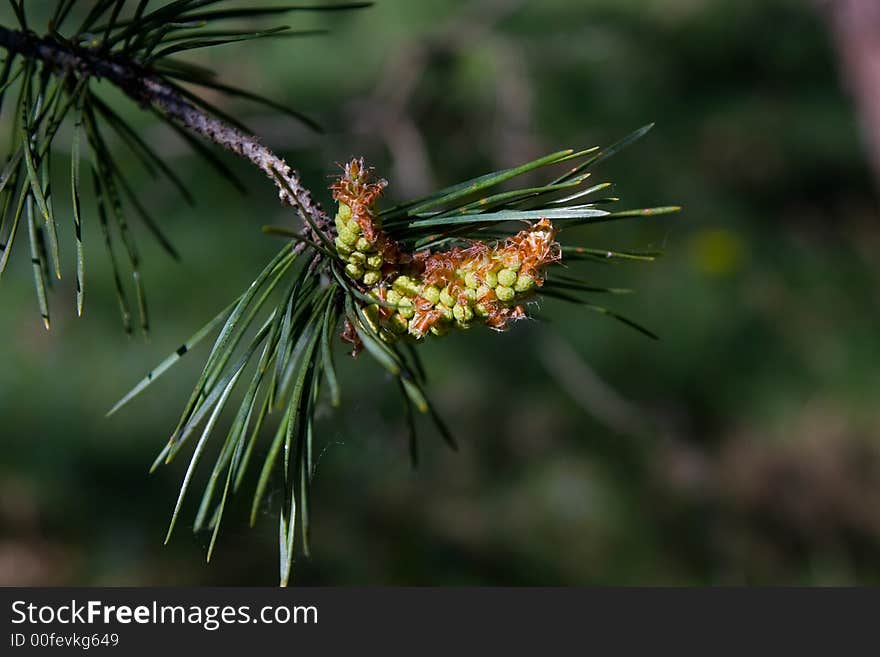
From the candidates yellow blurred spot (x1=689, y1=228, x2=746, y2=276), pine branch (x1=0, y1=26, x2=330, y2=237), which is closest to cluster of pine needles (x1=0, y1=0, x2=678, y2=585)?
pine branch (x1=0, y1=26, x2=330, y2=237)

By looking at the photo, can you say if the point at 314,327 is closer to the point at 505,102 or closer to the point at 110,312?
the point at 505,102

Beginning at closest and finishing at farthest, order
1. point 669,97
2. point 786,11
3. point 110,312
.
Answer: point 110,312 → point 669,97 → point 786,11

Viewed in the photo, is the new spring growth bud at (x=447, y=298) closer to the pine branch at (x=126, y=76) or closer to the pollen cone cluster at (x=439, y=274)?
the pollen cone cluster at (x=439, y=274)

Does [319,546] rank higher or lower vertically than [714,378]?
lower

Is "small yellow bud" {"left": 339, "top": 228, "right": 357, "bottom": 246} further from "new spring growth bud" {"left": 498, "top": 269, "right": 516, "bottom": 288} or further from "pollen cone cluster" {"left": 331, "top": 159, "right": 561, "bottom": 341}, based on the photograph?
"new spring growth bud" {"left": 498, "top": 269, "right": 516, "bottom": 288}

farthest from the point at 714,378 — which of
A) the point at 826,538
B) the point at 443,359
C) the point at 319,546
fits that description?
the point at 319,546

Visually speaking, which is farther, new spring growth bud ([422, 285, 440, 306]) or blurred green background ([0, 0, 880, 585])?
blurred green background ([0, 0, 880, 585])

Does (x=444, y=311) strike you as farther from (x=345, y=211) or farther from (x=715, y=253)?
(x=715, y=253)
